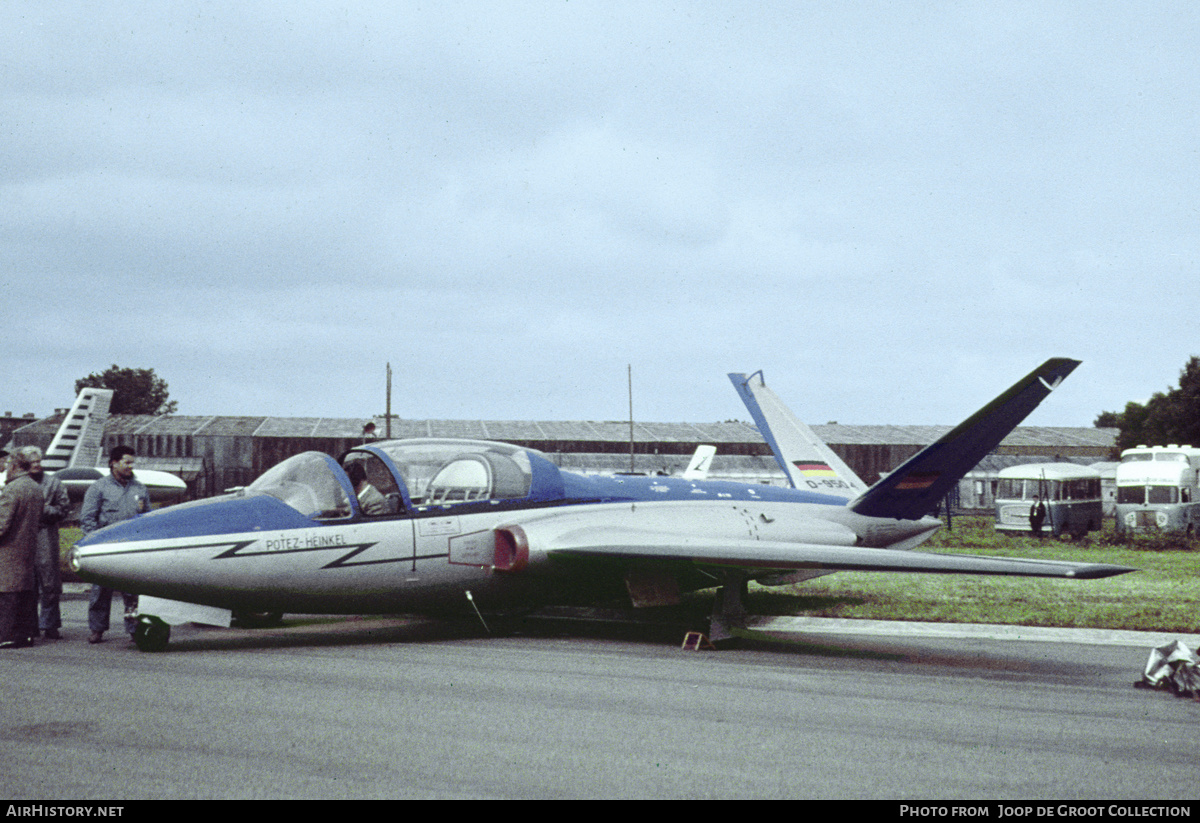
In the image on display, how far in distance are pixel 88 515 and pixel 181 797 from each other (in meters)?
6.52

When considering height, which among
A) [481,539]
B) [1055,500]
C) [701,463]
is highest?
[701,463]

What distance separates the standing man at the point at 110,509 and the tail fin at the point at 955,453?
8.42 m

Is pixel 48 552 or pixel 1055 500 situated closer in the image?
pixel 48 552

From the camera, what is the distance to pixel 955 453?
1198cm

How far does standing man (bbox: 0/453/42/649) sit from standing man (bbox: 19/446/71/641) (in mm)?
250

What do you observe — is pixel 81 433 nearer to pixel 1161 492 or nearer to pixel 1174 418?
pixel 1161 492

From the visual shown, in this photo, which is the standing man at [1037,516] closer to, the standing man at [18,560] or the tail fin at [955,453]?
the tail fin at [955,453]

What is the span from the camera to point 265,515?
9.23 metres

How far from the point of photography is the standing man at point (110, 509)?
9.73 m

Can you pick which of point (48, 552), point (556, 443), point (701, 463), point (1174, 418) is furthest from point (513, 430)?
point (48, 552)

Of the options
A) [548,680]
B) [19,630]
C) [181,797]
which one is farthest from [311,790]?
[19,630]

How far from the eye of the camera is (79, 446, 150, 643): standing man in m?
9.73

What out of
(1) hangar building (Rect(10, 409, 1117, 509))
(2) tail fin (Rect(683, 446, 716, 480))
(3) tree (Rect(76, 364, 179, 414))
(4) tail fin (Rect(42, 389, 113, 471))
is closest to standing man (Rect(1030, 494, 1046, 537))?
(2) tail fin (Rect(683, 446, 716, 480))

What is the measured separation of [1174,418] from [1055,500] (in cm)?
3958
